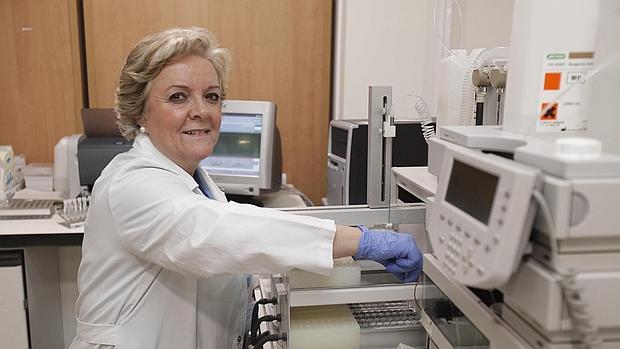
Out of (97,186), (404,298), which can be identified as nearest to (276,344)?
(404,298)

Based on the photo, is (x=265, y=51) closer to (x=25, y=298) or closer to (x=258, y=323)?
(x=25, y=298)

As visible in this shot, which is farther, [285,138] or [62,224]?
[285,138]

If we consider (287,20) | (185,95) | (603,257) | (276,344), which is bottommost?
(276,344)

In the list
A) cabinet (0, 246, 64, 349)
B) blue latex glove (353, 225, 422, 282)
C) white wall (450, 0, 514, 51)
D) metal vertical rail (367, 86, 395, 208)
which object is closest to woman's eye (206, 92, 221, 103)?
metal vertical rail (367, 86, 395, 208)

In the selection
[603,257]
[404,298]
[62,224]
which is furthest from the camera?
[62,224]

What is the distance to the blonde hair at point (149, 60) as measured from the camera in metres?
1.16

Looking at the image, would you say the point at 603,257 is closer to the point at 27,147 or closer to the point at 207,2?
the point at 207,2

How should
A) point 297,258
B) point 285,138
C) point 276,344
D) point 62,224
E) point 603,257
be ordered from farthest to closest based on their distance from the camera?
point 285,138 → point 62,224 → point 276,344 → point 297,258 → point 603,257

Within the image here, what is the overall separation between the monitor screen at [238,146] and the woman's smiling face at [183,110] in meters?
1.19

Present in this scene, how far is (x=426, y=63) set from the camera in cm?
281

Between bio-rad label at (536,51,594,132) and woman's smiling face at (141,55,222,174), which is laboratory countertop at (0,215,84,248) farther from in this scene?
bio-rad label at (536,51,594,132)

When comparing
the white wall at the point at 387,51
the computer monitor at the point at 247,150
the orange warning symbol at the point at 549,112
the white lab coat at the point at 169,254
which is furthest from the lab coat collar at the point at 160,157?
the white wall at the point at 387,51

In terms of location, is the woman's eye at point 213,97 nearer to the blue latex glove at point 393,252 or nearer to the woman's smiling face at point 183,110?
the woman's smiling face at point 183,110

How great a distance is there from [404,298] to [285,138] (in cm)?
203
